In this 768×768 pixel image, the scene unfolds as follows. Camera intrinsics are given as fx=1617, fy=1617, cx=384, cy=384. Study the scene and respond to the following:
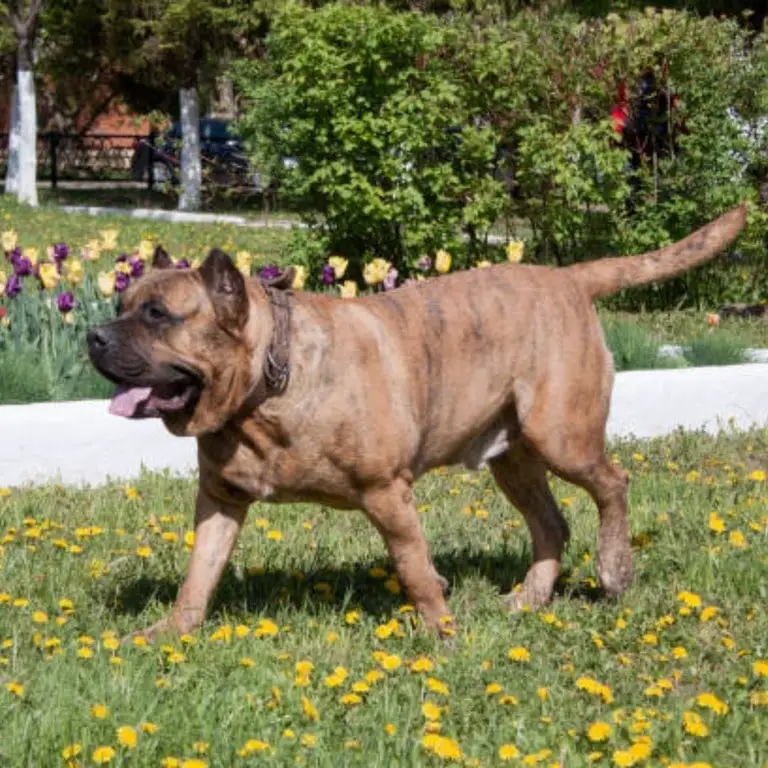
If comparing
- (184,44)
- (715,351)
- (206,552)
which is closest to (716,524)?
(206,552)

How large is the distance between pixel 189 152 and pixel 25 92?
3.28 meters

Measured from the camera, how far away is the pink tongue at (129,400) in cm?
498

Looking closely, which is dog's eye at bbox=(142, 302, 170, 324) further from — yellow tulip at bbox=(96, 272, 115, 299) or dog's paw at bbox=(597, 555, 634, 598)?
yellow tulip at bbox=(96, 272, 115, 299)

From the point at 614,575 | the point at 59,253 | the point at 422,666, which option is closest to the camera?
the point at 422,666

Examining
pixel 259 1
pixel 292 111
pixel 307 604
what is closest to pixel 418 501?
pixel 307 604

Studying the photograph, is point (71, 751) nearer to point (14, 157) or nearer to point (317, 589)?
point (317, 589)

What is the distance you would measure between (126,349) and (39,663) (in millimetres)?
999

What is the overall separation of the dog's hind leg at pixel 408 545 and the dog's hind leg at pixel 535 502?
876 mm

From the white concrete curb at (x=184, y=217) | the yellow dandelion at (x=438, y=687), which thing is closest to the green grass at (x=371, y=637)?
the yellow dandelion at (x=438, y=687)

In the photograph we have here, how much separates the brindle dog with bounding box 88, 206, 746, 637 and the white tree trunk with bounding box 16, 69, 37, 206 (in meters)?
21.8

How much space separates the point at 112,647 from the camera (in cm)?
498

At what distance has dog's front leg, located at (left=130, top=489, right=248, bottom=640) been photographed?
5.59 meters

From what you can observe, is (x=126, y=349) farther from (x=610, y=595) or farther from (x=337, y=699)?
(x=610, y=595)

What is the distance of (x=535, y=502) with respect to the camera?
6.43 m
